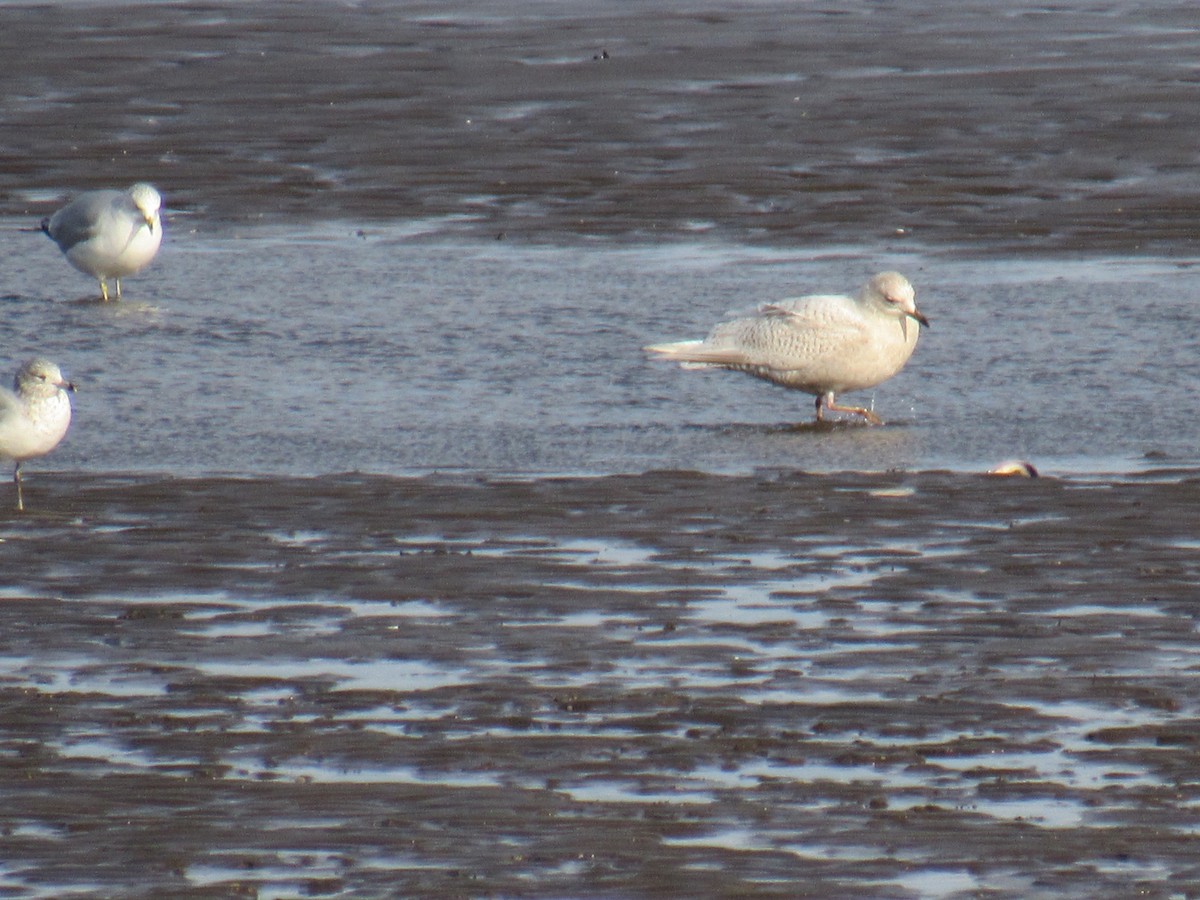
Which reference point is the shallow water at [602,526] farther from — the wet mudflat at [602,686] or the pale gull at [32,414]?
the pale gull at [32,414]

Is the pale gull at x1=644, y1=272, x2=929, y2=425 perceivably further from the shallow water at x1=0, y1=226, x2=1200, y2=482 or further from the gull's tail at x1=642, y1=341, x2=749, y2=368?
the shallow water at x1=0, y1=226, x2=1200, y2=482

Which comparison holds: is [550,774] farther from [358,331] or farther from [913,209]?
[913,209]

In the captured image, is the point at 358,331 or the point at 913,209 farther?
the point at 913,209

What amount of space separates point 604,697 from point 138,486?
3.02m

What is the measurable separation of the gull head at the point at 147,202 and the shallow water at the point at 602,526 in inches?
13.6

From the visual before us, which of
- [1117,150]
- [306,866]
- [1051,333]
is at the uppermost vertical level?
[1117,150]

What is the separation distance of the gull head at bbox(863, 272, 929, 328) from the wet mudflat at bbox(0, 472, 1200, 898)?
1660 mm

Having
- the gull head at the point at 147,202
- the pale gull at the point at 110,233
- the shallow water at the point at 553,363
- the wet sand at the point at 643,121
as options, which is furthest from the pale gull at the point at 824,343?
the gull head at the point at 147,202

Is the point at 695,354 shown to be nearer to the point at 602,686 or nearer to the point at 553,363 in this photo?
the point at 553,363

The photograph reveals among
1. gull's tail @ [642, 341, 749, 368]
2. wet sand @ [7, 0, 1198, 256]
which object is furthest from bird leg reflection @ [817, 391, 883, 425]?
wet sand @ [7, 0, 1198, 256]

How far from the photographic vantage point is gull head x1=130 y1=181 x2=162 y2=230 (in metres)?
13.5

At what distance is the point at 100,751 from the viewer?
565cm

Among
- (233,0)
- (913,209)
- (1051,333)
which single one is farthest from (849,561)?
(233,0)

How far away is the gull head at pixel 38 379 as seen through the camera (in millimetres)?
8578
